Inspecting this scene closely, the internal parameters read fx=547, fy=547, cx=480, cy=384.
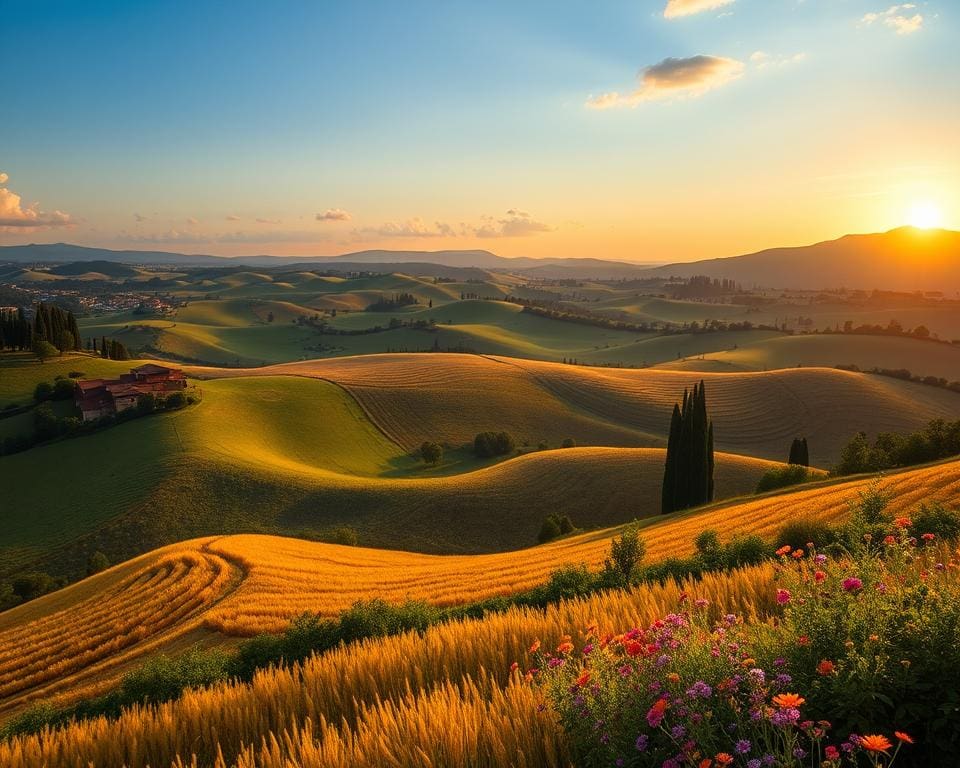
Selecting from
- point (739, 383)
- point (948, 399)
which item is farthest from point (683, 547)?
point (948, 399)

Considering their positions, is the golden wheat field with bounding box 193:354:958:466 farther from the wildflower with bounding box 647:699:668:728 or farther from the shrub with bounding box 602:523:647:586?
the wildflower with bounding box 647:699:668:728

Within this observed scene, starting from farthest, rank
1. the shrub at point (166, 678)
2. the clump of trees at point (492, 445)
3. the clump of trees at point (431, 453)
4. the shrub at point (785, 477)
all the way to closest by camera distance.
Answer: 1. the clump of trees at point (492, 445)
2. the clump of trees at point (431, 453)
3. the shrub at point (785, 477)
4. the shrub at point (166, 678)

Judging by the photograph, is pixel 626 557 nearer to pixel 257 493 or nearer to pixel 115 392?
pixel 257 493

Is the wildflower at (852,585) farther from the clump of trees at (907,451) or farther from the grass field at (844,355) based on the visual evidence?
the grass field at (844,355)

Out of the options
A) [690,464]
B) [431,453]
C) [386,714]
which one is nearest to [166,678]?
[386,714]

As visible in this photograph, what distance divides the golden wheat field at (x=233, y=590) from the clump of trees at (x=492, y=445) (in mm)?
47549

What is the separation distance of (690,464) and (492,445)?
39.9 meters

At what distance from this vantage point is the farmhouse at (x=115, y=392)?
77750 mm

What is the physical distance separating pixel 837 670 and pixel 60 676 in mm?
26198

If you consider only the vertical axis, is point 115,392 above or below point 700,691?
below

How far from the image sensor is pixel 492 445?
83812 mm

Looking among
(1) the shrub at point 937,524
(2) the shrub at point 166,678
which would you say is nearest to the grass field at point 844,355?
(1) the shrub at point 937,524

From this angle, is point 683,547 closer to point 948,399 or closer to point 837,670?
point 837,670

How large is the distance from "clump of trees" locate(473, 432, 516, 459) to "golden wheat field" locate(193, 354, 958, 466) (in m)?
5.85
